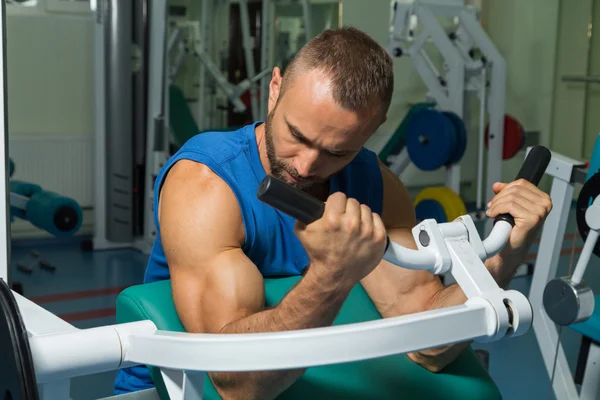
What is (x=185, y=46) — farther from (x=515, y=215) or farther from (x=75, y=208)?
(x=515, y=215)

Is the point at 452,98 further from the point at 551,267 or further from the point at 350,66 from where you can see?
the point at 350,66

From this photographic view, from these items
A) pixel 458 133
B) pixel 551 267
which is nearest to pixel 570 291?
pixel 551 267

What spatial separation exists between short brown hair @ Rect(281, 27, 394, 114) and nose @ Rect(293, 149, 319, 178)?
10cm

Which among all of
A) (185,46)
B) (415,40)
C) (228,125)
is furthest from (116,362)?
(228,125)

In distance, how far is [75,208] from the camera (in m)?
3.69

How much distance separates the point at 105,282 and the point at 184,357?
3246 mm

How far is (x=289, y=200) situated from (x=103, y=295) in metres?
3.03

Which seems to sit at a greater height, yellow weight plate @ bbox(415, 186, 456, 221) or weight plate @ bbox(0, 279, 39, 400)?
weight plate @ bbox(0, 279, 39, 400)

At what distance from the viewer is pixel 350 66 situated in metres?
1.28

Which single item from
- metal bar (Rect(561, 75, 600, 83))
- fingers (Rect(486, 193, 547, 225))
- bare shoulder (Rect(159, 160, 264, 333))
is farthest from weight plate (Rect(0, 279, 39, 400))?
metal bar (Rect(561, 75, 600, 83))

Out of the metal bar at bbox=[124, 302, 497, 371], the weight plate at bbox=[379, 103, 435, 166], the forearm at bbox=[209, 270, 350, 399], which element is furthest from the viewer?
the weight plate at bbox=[379, 103, 435, 166]

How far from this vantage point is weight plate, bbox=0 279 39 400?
79cm

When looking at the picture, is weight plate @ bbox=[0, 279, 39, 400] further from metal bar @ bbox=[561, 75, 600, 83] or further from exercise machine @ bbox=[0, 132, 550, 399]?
metal bar @ bbox=[561, 75, 600, 83]

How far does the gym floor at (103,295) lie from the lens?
2730mm
